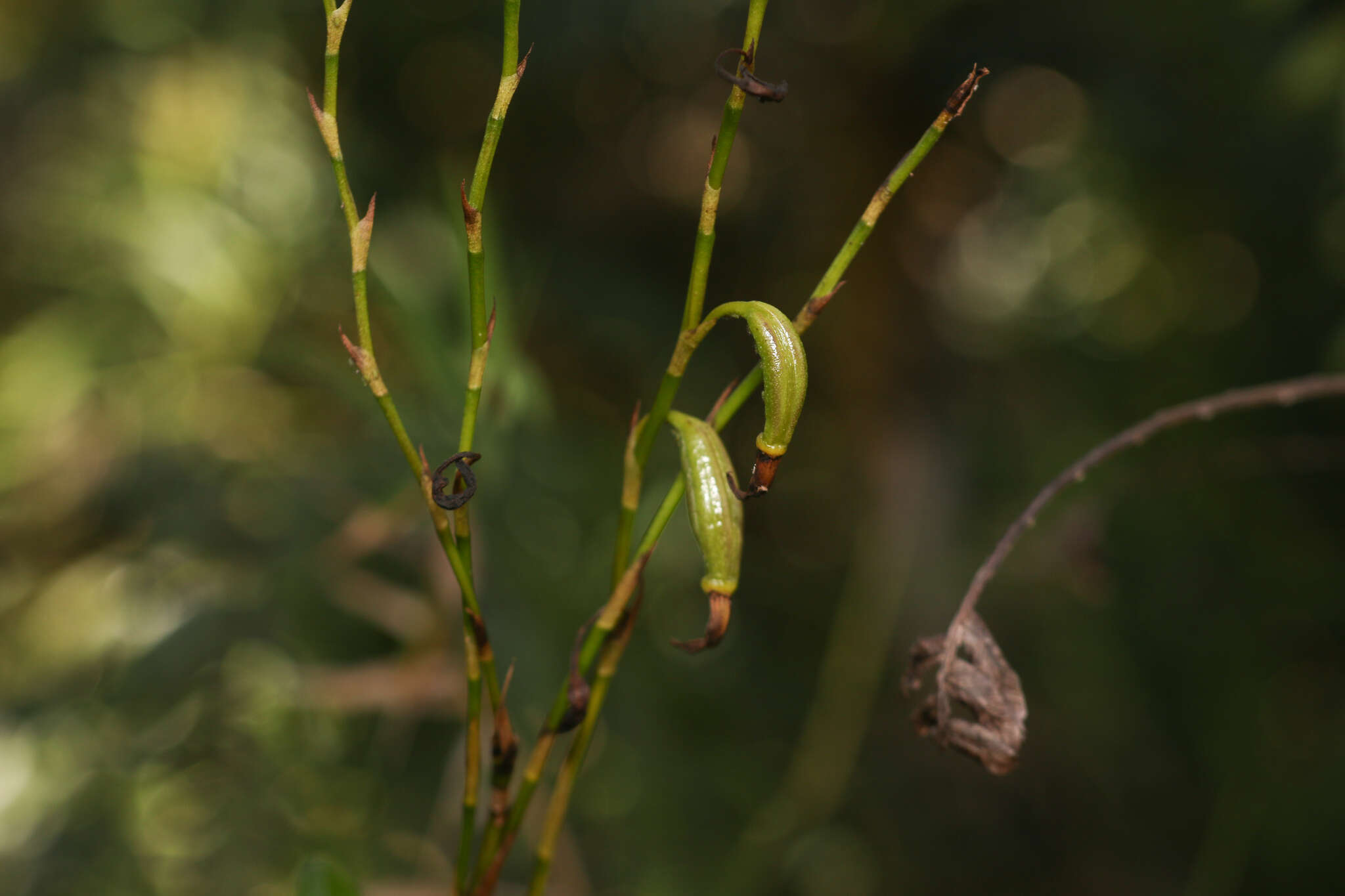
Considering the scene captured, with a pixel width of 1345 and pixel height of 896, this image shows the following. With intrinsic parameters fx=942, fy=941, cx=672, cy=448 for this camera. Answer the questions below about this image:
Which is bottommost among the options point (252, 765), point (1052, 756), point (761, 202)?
point (252, 765)

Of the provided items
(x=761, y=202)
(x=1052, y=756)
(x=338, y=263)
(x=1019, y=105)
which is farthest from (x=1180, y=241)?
(x=338, y=263)

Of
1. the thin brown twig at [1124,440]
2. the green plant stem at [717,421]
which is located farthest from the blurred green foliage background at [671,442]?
the green plant stem at [717,421]

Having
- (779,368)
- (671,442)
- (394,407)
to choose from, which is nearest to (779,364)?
(779,368)

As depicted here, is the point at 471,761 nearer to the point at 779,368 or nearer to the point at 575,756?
the point at 575,756

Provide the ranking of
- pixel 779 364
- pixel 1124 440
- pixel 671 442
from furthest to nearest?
pixel 671 442 < pixel 1124 440 < pixel 779 364

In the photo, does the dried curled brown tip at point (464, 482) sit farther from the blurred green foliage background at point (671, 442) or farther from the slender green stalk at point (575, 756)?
the blurred green foliage background at point (671, 442)

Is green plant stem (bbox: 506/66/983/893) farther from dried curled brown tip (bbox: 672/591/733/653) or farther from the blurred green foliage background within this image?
the blurred green foliage background

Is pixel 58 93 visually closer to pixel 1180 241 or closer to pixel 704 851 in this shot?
pixel 704 851

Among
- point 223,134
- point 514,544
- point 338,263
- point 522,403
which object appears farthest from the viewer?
point 223,134
